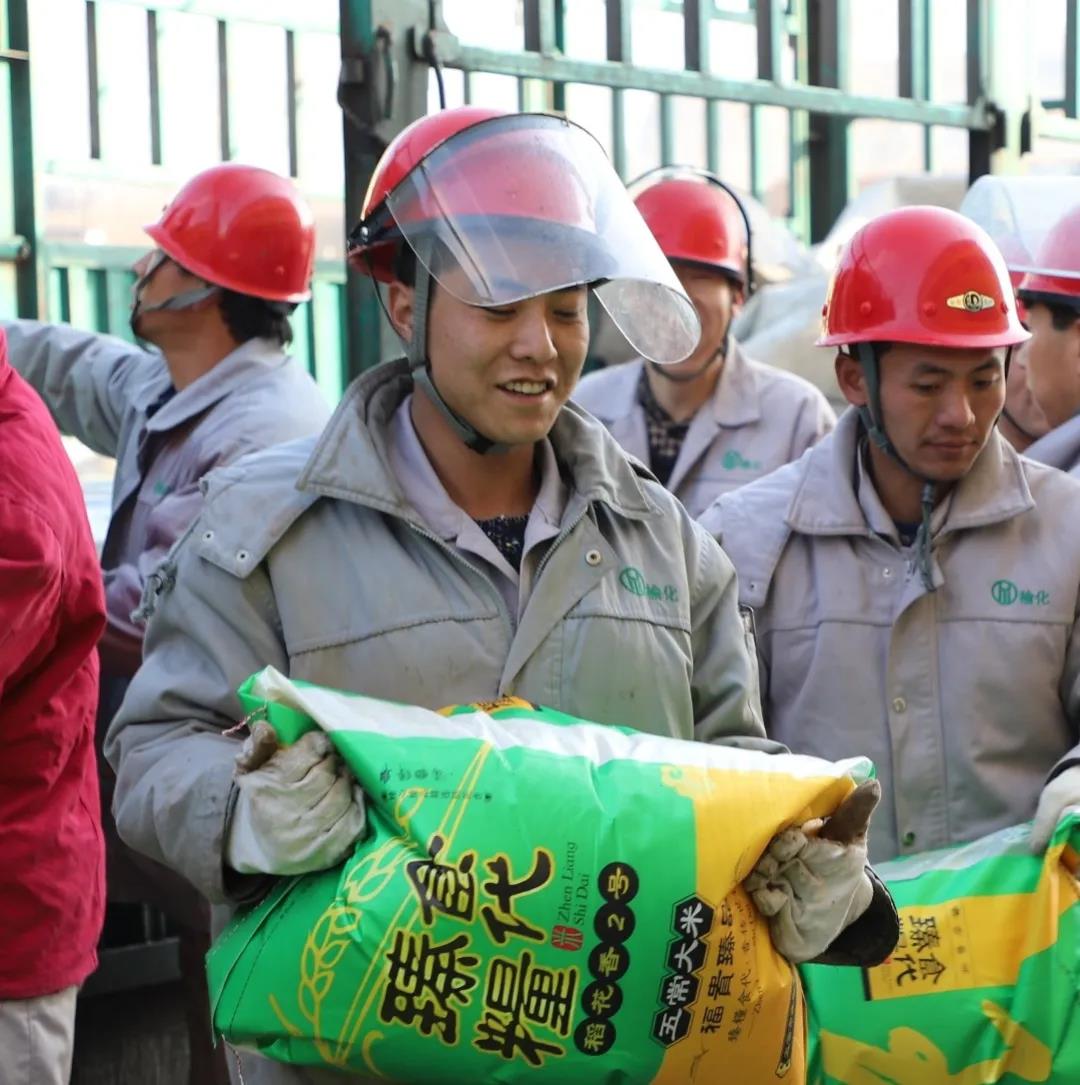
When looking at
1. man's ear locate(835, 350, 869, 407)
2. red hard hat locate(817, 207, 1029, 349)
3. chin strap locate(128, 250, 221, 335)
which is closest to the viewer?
red hard hat locate(817, 207, 1029, 349)

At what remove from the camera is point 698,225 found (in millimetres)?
5855

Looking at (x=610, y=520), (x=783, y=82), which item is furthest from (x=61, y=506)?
(x=783, y=82)

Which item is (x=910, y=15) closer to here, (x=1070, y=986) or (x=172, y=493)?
(x=172, y=493)

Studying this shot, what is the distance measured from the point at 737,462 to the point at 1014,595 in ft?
7.27

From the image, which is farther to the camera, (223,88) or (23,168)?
(223,88)

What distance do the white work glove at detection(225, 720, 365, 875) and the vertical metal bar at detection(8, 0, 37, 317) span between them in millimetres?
3750

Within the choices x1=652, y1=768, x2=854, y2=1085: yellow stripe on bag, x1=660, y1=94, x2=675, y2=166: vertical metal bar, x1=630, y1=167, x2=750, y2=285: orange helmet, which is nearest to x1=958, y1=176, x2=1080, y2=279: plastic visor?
x1=630, y1=167, x2=750, y2=285: orange helmet

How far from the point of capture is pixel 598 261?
2.47 metres

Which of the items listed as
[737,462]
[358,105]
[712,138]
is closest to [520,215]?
[358,105]

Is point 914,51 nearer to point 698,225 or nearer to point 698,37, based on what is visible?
point 698,37

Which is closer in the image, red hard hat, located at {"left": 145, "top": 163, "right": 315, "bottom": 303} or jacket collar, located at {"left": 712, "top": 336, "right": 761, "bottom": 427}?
red hard hat, located at {"left": 145, "top": 163, "right": 315, "bottom": 303}

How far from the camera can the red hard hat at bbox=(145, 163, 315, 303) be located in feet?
15.8

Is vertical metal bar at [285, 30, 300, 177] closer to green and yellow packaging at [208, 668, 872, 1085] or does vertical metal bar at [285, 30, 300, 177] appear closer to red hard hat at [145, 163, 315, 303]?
red hard hat at [145, 163, 315, 303]

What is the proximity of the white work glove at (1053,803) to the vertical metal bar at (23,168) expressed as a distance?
3516mm
